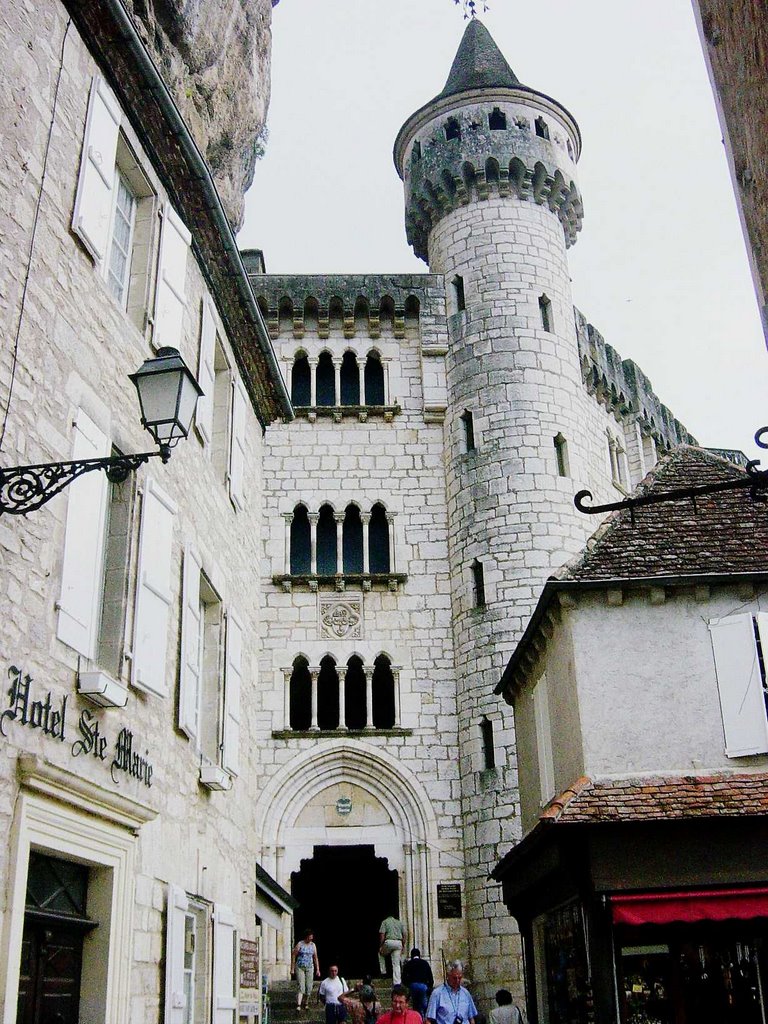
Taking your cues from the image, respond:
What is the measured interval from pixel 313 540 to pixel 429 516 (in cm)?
256

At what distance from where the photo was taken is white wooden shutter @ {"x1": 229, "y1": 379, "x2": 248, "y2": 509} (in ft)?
38.5

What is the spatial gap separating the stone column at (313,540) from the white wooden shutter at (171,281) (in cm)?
1318

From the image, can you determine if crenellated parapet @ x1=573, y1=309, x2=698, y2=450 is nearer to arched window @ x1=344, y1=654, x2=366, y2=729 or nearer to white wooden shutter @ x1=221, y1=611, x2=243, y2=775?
arched window @ x1=344, y1=654, x2=366, y2=729

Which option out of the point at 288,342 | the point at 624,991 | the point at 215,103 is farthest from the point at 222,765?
the point at 288,342

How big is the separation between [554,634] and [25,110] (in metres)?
8.19

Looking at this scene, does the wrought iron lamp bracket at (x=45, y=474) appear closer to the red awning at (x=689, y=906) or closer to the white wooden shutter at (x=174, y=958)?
the white wooden shutter at (x=174, y=958)

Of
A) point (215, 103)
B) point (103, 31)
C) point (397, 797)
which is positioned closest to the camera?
point (103, 31)

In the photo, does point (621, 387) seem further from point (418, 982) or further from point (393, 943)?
point (418, 982)

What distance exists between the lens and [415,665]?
22219mm

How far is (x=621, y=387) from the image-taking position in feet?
93.1

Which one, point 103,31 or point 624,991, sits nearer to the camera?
point 103,31

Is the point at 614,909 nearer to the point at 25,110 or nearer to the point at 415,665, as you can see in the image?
the point at 25,110

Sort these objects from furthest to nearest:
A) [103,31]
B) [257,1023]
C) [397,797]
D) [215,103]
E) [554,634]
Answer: [397,797] → [215,103] → [554,634] → [257,1023] → [103,31]

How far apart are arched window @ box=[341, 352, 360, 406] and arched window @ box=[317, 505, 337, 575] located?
2.73m
